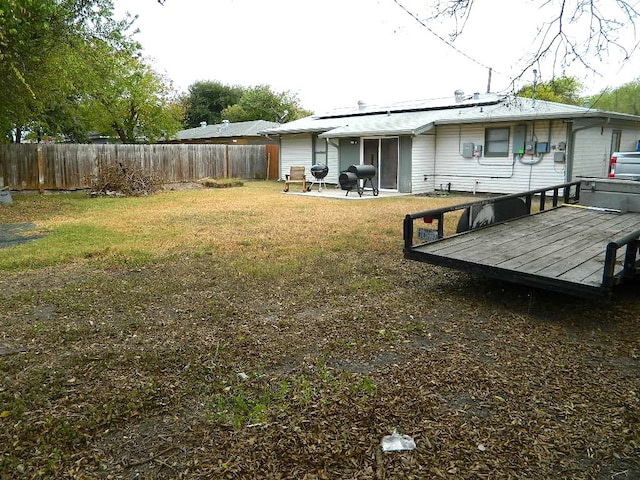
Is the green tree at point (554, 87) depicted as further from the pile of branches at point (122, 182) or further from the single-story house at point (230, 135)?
the single-story house at point (230, 135)

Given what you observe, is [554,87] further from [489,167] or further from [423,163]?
[423,163]

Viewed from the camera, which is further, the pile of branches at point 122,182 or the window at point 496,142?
the pile of branches at point 122,182

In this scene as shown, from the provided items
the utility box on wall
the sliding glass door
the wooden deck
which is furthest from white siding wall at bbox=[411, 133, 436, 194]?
the wooden deck

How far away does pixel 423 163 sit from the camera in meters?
16.2

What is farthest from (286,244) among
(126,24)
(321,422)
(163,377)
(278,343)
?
(126,24)

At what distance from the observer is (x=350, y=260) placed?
6.24 m

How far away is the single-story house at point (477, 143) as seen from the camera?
44.7ft

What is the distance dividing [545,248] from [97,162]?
612 inches

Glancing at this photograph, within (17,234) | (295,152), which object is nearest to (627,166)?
(295,152)

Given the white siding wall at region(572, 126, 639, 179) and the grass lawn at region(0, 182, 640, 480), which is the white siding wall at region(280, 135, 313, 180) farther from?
the grass lawn at region(0, 182, 640, 480)

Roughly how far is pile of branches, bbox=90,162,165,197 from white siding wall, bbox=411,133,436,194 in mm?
8789

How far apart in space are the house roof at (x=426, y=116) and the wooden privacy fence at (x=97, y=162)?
257 cm

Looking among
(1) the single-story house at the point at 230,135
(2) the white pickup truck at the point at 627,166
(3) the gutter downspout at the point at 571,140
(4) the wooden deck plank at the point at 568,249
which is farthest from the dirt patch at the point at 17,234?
(1) the single-story house at the point at 230,135

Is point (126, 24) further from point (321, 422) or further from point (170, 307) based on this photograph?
point (321, 422)
